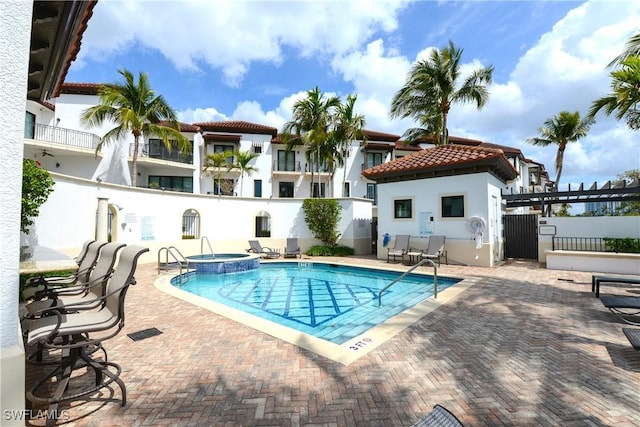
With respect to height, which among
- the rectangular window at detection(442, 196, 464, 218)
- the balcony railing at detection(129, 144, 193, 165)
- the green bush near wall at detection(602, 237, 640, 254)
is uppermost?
the balcony railing at detection(129, 144, 193, 165)

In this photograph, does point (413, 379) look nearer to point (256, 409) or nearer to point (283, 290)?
Answer: point (256, 409)

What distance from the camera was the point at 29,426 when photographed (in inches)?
105

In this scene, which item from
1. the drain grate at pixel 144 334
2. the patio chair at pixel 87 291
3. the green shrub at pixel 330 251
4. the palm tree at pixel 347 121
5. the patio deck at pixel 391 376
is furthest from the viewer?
the palm tree at pixel 347 121

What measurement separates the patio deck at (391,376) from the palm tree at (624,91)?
6568mm

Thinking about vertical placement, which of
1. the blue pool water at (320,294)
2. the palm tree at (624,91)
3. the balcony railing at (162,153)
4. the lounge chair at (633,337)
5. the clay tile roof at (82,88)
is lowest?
the blue pool water at (320,294)

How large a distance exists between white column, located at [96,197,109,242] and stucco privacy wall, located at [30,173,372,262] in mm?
383

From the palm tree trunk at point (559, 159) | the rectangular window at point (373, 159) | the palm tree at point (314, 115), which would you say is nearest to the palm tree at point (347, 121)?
the palm tree at point (314, 115)

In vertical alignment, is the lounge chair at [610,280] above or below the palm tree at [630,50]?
below

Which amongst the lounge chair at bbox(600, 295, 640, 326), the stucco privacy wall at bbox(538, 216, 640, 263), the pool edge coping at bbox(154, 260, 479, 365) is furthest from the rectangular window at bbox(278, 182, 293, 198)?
the lounge chair at bbox(600, 295, 640, 326)

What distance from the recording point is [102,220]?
11680mm

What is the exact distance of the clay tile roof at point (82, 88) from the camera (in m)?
20.8

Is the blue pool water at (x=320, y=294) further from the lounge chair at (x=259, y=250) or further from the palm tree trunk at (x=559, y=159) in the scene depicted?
the palm tree trunk at (x=559, y=159)

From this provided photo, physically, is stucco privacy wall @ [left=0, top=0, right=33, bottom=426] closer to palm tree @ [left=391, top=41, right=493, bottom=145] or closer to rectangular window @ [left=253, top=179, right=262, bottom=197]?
palm tree @ [left=391, top=41, right=493, bottom=145]

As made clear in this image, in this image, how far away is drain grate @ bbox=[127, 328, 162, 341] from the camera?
489 cm
